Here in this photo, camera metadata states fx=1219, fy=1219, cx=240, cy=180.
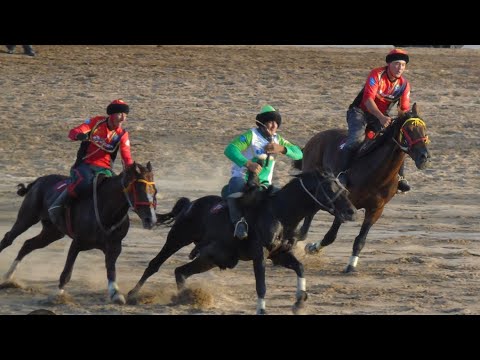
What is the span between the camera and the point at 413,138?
14.3 metres

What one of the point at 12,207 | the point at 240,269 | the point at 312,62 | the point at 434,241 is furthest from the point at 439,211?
the point at 312,62

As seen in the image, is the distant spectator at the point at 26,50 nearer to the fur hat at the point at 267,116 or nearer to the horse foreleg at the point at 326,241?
the horse foreleg at the point at 326,241

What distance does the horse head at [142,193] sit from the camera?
1209 centimetres

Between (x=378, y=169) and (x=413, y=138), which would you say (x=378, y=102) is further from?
(x=413, y=138)

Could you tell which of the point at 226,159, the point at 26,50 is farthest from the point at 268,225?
the point at 26,50

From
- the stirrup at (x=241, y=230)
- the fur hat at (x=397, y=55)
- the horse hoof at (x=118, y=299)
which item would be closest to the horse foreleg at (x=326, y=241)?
the fur hat at (x=397, y=55)

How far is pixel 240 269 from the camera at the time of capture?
14.7 metres

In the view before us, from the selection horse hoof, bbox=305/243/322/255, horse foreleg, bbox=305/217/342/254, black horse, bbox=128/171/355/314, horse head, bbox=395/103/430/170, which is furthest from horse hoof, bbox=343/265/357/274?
black horse, bbox=128/171/355/314

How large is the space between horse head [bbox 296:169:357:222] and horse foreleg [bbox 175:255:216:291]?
1280 millimetres

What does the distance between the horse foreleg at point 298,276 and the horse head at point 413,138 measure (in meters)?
2.52

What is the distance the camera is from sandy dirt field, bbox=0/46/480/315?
13.3 m

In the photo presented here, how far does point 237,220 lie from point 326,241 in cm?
336

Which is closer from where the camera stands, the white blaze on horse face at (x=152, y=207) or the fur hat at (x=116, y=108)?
the white blaze on horse face at (x=152, y=207)

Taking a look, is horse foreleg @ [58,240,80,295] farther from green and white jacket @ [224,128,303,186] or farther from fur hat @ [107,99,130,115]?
green and white jacket @ [224,128,303,186]
